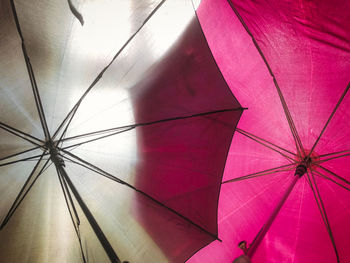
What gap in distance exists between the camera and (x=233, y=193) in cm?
295

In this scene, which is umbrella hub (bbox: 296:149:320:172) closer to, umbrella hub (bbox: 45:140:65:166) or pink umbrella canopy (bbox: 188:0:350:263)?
pink umbrella canopy (bbox: 188:0:350:263)

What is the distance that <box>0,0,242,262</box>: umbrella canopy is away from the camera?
1956 mm

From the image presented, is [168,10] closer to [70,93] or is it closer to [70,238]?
[70,93]

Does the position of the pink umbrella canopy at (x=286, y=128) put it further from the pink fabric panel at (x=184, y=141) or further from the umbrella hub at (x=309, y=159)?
the pink fabric panel at (x=184, y=141)

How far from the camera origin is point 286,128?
2.64 metres

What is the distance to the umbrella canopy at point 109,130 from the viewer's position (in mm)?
1956

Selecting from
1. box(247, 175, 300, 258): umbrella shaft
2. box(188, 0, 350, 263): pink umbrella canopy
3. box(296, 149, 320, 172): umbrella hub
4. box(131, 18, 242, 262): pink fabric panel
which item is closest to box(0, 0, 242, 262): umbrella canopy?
box(131, 18, 242, 262): pink fabric panel

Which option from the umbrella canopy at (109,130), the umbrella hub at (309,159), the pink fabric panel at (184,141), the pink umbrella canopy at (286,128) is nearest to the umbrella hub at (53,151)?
the umbrella canopy at (109,130)

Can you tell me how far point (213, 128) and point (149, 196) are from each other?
3.01 feet

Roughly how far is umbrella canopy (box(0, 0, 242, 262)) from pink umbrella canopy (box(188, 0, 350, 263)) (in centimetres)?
31

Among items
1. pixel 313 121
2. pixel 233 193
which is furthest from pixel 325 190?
pixel 233 193

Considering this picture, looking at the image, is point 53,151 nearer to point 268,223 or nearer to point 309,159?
point 268,223

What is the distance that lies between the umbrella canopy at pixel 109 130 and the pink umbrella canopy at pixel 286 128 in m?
0.31

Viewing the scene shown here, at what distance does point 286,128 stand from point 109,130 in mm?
1731
